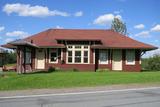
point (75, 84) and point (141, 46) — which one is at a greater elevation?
point (141, 46)

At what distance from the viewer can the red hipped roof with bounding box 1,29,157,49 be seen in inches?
1501

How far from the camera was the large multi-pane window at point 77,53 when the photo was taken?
1497 inches

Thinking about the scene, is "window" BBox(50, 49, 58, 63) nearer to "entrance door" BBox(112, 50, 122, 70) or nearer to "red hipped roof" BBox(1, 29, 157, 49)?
"red hipped roof" BBox(1, 29, 157, 49)

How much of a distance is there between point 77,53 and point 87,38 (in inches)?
78.1

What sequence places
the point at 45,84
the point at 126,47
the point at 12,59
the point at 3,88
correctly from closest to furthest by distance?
1. the point at 3,88
2. the point at 45,84
3. the point at 126,47
4. the point at 12,59

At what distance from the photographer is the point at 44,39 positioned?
39.5 m

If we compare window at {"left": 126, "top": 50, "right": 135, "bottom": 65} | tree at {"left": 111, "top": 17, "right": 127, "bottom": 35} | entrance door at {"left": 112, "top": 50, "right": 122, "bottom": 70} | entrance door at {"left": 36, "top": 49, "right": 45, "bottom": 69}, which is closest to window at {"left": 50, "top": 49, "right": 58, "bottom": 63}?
entrance door at {"left": 36, "top": 49, "right": 45, "bottom": 69}

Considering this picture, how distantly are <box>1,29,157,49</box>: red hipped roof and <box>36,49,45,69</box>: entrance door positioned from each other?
37.4 inches

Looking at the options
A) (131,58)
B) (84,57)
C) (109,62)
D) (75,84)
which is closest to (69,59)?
(84,57)

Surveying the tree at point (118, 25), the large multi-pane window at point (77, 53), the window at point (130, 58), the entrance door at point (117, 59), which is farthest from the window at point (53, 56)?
the tree at point (118, 25)

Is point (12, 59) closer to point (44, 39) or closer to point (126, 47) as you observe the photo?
point (44, 39)

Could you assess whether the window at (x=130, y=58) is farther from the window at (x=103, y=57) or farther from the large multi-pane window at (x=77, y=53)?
the large multi-pane window at (x=77, y=53)

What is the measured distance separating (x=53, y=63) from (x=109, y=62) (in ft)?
20.0

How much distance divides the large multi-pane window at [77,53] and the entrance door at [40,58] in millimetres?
2773
